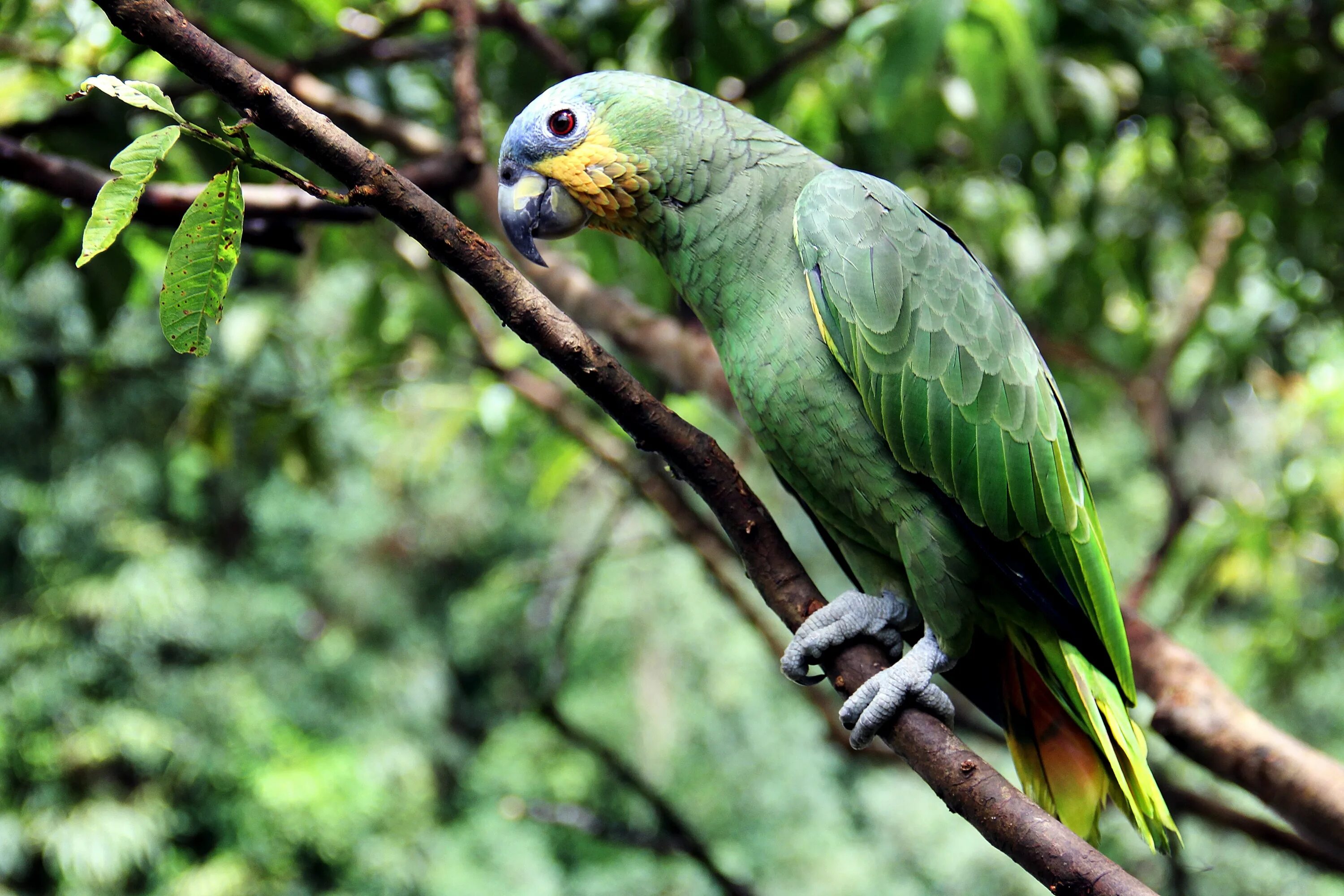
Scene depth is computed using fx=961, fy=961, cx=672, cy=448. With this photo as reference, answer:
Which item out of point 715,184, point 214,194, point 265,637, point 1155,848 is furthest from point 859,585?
Answer: point 265,637

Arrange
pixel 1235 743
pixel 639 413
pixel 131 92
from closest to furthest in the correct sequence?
1. pixel 131 92
2. pixel 639 413
3. pixel 1235 743

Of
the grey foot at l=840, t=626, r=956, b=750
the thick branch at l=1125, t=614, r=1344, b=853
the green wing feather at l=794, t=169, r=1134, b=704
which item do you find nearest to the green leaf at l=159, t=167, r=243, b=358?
the green wing feather at l=794, t=169, r=1134, b=704

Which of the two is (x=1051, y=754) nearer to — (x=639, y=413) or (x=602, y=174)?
(x=639, y=413)

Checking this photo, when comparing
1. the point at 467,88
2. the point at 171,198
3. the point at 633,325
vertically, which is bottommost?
the point at 633,325

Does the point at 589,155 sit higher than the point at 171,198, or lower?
higher

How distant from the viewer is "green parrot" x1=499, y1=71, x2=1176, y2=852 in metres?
1.06

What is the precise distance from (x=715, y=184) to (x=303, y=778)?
4687mm

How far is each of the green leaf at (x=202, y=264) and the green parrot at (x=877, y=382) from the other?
493mm

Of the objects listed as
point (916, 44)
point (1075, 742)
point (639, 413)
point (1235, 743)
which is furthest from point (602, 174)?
point (1235, 743)

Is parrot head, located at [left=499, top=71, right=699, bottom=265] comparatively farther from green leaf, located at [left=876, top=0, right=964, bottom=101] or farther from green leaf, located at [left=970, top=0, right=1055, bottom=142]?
green leaf, located at [left=970, top=0, right=1055, bottom=142]

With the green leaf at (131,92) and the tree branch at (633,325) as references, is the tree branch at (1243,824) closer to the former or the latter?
the tree branch at (633,325)

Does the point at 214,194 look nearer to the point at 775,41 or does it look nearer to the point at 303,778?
the point at 775,41

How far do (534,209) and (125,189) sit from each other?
56 centimetres

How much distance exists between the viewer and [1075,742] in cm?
120
